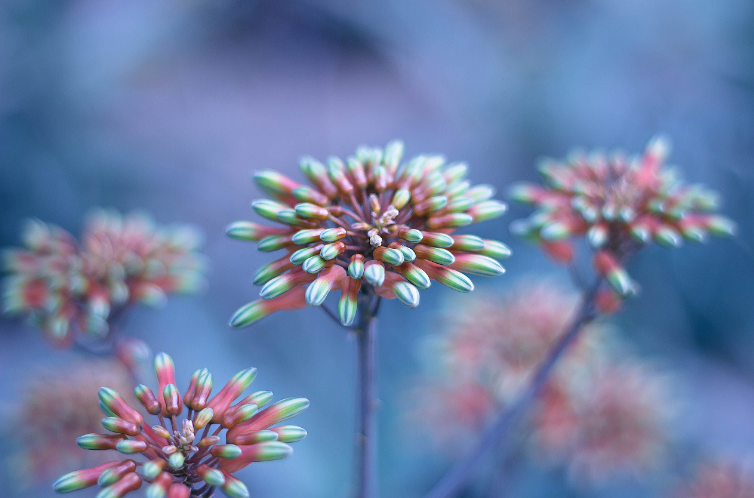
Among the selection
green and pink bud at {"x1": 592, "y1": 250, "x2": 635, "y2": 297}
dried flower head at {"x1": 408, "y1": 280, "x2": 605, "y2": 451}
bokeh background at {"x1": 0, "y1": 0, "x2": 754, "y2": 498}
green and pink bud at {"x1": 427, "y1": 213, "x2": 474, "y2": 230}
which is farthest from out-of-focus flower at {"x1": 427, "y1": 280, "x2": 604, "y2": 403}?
green and pink bud at {"x1": 427, "y1": 213, "x2": 474, "y2": 230}

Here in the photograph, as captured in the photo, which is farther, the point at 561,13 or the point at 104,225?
the point at 561,13

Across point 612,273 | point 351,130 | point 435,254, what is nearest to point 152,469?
point 435,254

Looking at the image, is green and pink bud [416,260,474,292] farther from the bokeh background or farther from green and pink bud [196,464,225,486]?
the bokeh background

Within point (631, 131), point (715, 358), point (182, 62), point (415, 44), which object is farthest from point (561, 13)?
point (182, 62)

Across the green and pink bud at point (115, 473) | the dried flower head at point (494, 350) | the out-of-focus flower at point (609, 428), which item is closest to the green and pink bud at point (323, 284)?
the green and pink bud at point (115, 473)

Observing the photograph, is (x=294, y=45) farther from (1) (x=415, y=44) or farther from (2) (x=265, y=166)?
(2) (x=265, y=166)

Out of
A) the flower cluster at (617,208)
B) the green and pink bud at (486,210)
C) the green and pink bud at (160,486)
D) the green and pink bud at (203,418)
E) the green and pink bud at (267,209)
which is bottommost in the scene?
the green and pink bud at (160,486)

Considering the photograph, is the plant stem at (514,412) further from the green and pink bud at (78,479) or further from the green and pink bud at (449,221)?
the green and pink bud at (78,479)
